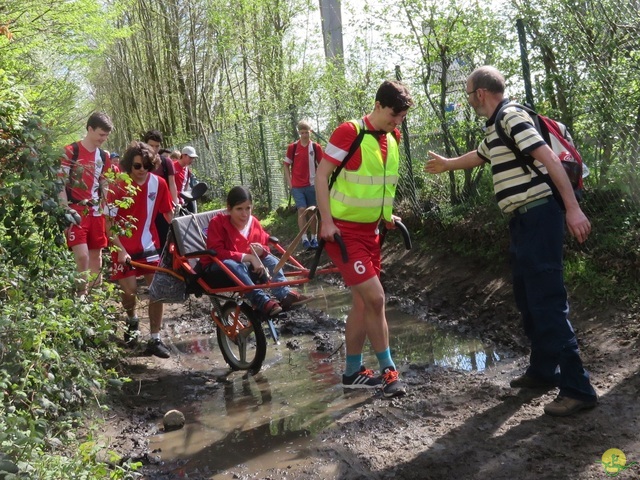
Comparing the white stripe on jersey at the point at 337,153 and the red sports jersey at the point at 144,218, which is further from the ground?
the white stripe on jersey at the point at 337,153

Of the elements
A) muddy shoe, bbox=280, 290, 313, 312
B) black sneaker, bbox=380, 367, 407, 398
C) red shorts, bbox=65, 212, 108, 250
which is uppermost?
red shorts, bbox=65, 212, 108, 250

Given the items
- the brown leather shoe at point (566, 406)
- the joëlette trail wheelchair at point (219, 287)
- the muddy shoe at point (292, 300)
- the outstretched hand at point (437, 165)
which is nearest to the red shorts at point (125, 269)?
the joëlette trail wheelchair at point (219, 287)

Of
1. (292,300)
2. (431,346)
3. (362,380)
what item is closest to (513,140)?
(362,380)

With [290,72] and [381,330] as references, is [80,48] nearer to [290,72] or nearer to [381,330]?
[290,72]

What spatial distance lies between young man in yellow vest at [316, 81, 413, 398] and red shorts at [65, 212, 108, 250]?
2684mm

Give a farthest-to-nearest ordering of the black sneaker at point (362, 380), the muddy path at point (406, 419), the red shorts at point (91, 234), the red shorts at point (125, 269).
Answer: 1. the red shorts at point (125, 269)
2. the red shorts at point (91, 234)
3. the black sneaker at point (362, 380)
4. the muddy path at point (406, 419)

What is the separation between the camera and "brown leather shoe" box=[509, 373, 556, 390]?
210 inches

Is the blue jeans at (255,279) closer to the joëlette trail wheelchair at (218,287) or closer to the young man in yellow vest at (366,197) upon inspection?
the joëlette trail wheelchair at (218,287)

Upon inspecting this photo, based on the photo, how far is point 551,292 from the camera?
484cm

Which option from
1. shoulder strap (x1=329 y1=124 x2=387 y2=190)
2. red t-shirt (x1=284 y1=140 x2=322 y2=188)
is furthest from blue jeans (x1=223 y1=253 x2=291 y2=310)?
red t-shirt (x1=284 y1=140 x2=322 y2=188)

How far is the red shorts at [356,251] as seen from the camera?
5414 mm

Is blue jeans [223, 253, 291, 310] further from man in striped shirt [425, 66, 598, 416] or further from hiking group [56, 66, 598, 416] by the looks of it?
man in striped shirt [425, 66, 598, 416]

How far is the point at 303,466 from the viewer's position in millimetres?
4547

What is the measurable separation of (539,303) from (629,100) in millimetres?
2977
